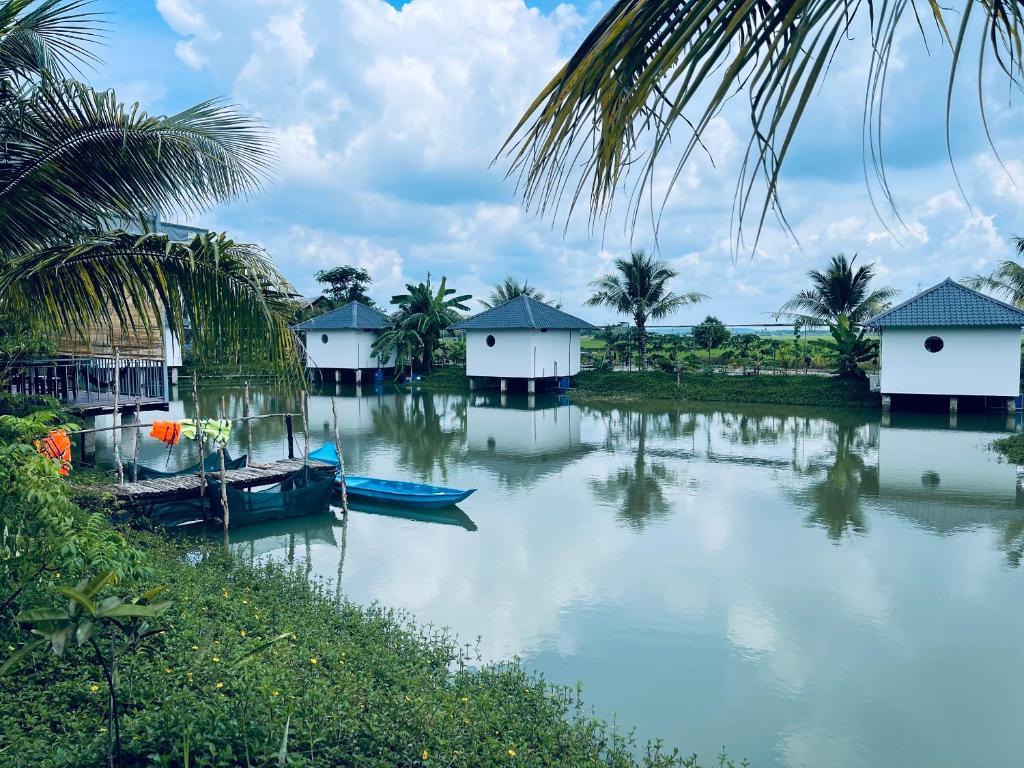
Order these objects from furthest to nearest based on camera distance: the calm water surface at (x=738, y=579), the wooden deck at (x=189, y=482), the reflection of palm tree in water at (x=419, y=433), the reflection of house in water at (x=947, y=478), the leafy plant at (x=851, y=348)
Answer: the leafy plant at (x=851, y=348)
the reflection of palm tree in water at (x=419, y=433)
the reflection of house in water at (x=947, y=478)
the wooden deck at (x=189, y=482)
the calm water surface at (x=738, y=579)

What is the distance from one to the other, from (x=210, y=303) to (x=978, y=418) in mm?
22367

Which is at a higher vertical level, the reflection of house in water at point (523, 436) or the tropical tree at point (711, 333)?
the tropical tree at point (711, 333)

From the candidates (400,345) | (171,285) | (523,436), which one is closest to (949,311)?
(523,436)

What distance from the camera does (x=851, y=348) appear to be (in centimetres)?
2511

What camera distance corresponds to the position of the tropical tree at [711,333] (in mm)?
31250

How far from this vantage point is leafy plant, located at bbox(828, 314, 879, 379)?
82.1 feet

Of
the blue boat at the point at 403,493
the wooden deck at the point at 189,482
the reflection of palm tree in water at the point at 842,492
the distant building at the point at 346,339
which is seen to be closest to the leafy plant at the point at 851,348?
the reflection of palm tree in water at the point at 842,492

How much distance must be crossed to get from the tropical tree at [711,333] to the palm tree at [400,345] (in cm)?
1131

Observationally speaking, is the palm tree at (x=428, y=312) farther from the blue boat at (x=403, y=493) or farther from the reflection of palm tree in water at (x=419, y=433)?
the blue boat at (x=403, y=493)

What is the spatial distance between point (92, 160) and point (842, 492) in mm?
12148

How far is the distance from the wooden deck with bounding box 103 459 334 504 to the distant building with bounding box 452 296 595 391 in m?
16.4

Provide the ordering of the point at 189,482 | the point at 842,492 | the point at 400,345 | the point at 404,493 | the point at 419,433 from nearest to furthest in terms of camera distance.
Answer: the point at 189,482, the point at 404,493, the point at 842,492, the point at 419,433, the point at 400,345

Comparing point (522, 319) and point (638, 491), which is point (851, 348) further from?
point (638, 491)

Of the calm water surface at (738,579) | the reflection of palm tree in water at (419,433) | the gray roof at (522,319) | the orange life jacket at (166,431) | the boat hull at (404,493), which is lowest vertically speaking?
the calm water surface at (738,579)
